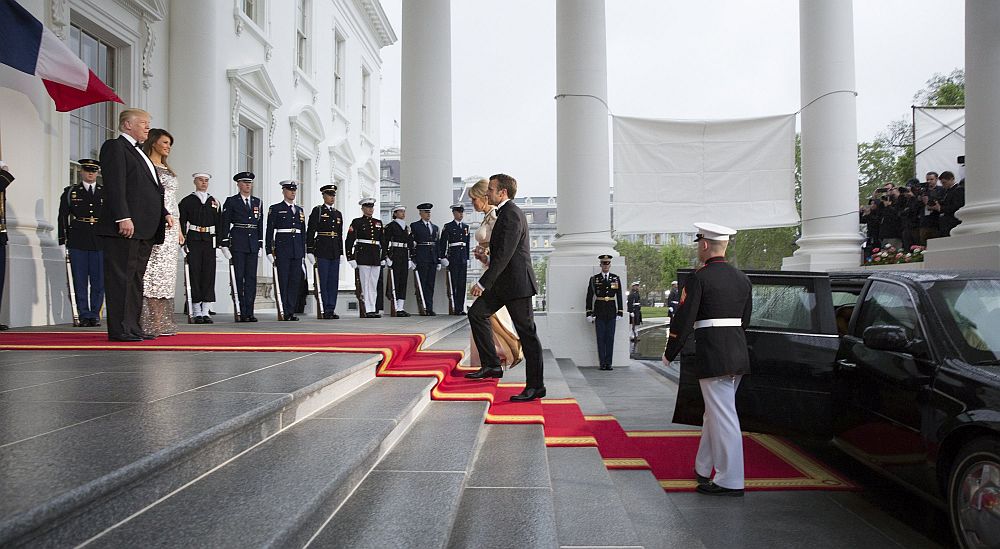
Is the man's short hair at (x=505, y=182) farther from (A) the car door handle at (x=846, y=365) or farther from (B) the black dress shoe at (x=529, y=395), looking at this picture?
(A) the car door handle at (x=846, y=365)

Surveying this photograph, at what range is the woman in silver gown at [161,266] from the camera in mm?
6516

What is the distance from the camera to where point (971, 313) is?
4.66m

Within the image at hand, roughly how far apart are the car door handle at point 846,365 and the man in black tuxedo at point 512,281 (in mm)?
2314

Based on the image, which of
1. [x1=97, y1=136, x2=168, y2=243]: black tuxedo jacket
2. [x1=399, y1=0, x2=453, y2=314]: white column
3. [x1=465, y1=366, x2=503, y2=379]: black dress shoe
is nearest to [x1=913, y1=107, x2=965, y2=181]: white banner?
[x1=399, y1=0, x2=453, y2=314]: white column

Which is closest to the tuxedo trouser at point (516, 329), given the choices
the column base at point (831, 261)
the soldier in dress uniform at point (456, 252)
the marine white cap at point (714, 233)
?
the marine white cap at point (714, 233)

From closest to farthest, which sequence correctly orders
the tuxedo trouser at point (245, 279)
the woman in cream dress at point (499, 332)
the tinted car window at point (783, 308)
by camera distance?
the tinted car window at point (783, 308)
the woman in cream dress at point (499, 332)
the tuxedo trouser at point (245, 279)

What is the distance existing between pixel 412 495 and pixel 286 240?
28.0ft

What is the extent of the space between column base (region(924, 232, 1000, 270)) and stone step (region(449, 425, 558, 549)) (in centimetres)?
647

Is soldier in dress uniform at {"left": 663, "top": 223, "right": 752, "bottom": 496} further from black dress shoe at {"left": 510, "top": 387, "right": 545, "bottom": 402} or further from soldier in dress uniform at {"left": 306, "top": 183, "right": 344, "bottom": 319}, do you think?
soldier in dress uniform at {"left": 306, "top": 183, "right": 344, "bottom": 319}

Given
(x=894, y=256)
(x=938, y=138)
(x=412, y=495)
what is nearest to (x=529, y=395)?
(x=412, y=495)

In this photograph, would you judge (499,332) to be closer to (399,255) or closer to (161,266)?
(161,266)

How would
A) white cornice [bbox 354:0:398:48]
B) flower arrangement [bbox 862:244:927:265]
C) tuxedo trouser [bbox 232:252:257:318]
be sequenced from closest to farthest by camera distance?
tuxedo trouser [bbox 232:252:257:318] < flower arrangement [bbox 862:244:927:265] < white cornice [bbox 354:0:398:48]

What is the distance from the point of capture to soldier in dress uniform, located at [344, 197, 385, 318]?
1229 cm

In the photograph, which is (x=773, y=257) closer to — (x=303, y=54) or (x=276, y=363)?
(x=303, y=54)
